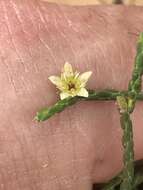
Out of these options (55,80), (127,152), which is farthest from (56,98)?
(127,152)

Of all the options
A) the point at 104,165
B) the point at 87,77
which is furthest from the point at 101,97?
the point at 104,165

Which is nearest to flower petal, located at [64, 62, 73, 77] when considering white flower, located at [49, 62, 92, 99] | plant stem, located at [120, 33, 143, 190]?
white flower, located at [49, 62, 92, 99]

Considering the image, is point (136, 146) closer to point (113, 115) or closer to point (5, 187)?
point (113, 115)

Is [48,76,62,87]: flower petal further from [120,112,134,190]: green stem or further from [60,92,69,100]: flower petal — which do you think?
[120,112,134,190]: green stem

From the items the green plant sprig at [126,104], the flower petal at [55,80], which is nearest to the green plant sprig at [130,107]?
the green plant sprig at [126,104]

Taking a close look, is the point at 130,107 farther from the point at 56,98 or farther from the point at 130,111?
the point at 56,98
